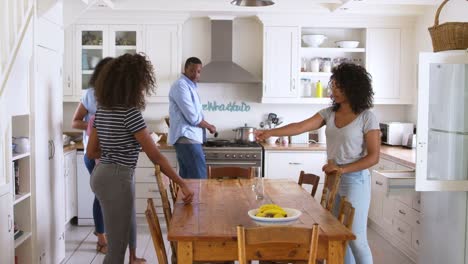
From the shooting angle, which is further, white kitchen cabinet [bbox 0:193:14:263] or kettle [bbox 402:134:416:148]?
kettle [bbox 402:134:416:148]

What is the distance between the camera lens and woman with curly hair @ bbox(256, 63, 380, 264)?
298 cm

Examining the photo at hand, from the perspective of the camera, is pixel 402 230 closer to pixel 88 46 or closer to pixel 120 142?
pixel 120 142

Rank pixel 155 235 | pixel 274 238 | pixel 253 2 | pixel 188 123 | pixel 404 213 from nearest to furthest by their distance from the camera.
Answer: pixel 274 238, pixel 155 235, pixel 253 2, pixel 404 213, pixel 188 123

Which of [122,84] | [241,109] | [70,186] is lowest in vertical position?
[70,186]

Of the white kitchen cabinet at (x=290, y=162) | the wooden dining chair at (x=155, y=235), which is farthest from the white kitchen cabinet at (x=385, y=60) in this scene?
the wooden dining chair at (x=155, y=235)

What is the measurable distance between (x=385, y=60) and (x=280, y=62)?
3.82ft

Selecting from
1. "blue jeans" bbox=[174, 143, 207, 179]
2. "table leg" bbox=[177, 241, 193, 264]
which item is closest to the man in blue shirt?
"blue jeans" bbox=[174, 143, 207, 179]

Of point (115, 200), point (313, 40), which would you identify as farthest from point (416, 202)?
point (115, 200)

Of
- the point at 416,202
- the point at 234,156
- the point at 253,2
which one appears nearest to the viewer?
the point at 253,2

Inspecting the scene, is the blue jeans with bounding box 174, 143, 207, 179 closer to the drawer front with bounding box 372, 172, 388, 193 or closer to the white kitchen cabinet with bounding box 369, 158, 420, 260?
the white kitchen cabinet with bounding box 369, 158, 420, 260

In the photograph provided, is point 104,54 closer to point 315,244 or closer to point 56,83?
point 56,83

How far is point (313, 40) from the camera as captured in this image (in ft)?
18.7

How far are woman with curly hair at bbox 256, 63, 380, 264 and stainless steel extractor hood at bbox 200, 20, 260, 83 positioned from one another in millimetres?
2596

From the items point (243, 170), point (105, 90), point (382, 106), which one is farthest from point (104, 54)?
point (382, 106)
